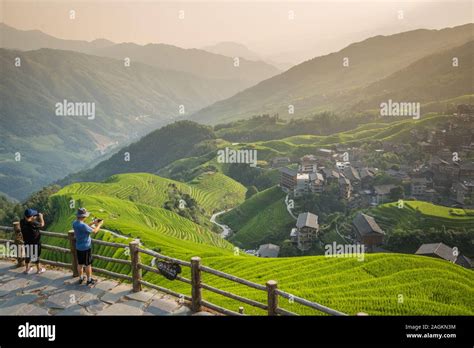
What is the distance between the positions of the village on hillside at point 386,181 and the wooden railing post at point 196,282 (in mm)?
49091

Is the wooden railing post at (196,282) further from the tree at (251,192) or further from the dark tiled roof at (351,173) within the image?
the tree at (251,192)

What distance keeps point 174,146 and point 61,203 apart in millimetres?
124275

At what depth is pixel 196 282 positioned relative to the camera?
10.0 m

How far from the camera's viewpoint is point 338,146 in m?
129

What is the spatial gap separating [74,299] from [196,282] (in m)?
3.69

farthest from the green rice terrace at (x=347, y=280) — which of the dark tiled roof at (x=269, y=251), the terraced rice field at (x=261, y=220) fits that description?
the terraced rice field at (x=261, y=220)

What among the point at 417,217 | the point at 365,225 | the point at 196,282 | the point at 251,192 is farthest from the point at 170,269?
the point at 251,192

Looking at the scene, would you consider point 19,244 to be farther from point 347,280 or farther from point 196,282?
point 347,280

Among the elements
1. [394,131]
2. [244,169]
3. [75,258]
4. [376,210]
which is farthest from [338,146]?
[75,258]

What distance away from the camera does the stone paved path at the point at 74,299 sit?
10242 millimetres

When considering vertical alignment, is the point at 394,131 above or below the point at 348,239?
above

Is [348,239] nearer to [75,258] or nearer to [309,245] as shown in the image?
[309,245]

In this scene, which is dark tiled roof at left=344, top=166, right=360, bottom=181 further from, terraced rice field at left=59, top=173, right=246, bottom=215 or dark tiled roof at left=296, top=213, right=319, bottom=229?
terraced rice field at left=59, top=173, right=246, bottom=215

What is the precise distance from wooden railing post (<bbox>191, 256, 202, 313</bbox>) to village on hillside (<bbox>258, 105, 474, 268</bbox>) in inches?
1933
